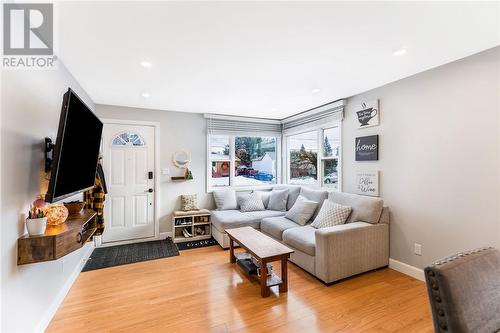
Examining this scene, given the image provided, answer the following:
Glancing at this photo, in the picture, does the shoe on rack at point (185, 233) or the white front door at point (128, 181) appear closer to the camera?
the white front door at point (128, 181)

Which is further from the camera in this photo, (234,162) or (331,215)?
(234,162)

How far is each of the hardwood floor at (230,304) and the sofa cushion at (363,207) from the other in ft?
2.19

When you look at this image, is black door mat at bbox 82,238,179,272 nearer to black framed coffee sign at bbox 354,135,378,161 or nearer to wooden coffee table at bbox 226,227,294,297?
wooden coffee table at bbox 226,227,294,297

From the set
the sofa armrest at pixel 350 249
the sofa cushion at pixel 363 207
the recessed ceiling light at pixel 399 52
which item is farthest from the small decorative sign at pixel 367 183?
the recessed ceiling light at pixel 399 52

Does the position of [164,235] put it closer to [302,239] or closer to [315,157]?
[302,239]

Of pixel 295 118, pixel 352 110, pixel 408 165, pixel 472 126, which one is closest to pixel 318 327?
pixel 408 165

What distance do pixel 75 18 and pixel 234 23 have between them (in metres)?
1.12

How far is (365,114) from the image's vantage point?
3289mm

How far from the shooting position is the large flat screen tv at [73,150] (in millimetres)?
1525

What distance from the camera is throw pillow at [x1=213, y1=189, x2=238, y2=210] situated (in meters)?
4.42

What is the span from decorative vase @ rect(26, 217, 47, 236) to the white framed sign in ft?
11.9

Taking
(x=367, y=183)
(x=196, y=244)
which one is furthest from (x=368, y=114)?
(x=196, y=244)

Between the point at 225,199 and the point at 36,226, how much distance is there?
9.98ft

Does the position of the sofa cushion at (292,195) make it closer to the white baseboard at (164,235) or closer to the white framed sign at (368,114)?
the white framed sign at (368,114)
